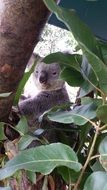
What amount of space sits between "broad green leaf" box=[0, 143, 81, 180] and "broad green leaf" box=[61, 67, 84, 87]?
16cm

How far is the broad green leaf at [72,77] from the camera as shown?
0.66 metres

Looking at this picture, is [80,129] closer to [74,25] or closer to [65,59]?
[65,59]

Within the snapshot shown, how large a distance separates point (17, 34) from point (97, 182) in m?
0.31

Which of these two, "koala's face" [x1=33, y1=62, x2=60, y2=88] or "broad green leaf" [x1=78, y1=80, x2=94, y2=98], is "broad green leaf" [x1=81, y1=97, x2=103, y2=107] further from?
"koala's face" [x1=33, y1=62, x2=60, y2=88]

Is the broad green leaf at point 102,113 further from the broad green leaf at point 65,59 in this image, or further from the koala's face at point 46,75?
the koala's face at point 46,75

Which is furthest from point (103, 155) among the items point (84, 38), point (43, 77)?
point (43, 77)

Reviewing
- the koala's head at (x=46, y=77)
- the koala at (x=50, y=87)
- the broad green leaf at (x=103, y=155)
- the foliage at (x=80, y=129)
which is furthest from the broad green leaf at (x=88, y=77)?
the koala's head at (x=46, y=77)

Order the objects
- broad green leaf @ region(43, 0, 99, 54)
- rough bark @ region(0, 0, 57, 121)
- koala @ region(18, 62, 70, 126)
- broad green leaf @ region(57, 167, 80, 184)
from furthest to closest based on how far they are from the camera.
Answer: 1. koala @ region(18, 62, 70, 126)
2. rough bark @ region(0, 0, 57, 121)
3. broad green leaf @ region(57, 167, 80, 184)
4. broad green leaf @ region(43, 0, 99, 54)

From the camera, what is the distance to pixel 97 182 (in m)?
0.48

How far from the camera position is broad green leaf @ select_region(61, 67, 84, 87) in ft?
2.16

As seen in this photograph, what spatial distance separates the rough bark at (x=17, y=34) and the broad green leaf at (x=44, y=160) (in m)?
0.23

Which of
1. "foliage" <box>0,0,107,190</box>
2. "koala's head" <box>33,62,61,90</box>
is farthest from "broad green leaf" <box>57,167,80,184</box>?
"koala's head" <box>33,62,61,90</box>

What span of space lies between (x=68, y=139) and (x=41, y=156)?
0.22m

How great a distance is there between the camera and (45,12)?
68cm
